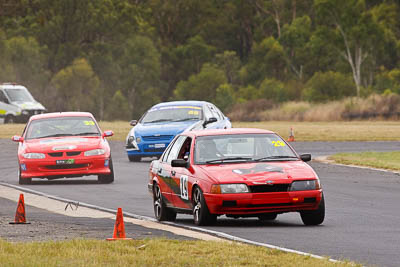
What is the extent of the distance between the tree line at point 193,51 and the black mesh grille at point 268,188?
63721 mm

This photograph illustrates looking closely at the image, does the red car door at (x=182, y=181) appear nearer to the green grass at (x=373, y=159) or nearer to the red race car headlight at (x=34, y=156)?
the red race car headlight at (x=34, y=156)

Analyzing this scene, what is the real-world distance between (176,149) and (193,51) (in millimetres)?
84493

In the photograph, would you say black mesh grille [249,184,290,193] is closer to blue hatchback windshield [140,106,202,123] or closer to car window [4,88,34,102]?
blue hatchback windshield [140,106,202,123]

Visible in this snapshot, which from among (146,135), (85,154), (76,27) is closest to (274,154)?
(85,154)

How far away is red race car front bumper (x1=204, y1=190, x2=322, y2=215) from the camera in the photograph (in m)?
13.7

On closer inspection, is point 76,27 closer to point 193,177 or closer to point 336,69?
point 336,69

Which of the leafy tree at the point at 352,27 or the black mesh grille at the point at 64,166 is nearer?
the black mesh grille at the point at 64,166

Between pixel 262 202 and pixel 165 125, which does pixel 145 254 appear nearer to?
pixel 262 202

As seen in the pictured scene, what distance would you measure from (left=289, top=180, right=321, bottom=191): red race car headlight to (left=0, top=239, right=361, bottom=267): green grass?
2.00 metres

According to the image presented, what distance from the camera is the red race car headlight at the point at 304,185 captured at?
1372 centimetres

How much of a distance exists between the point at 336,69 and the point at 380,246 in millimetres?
78659

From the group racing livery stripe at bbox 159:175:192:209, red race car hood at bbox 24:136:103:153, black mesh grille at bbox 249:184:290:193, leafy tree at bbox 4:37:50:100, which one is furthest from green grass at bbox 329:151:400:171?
leafy tree at bbox 4:37:50:100

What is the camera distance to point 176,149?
15719 millimetres

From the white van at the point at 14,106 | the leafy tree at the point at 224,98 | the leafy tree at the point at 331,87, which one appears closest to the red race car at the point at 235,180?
the white van at the point at 14,106
